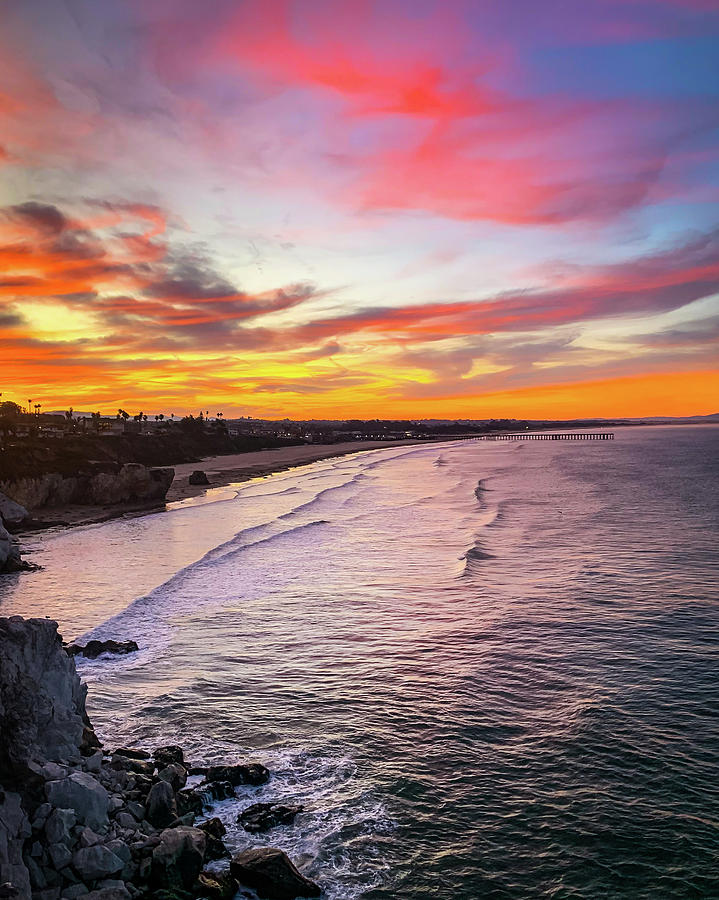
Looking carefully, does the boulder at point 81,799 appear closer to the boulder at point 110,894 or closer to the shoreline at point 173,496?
the boulder at point 110,894

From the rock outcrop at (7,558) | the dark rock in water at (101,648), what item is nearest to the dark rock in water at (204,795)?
the dark rock in water at (101,648)

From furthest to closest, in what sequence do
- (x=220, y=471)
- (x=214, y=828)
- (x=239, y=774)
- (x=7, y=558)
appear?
1. (x=220, y=471)
2. (x=7, y=558)
3. (x=239, y=774)
4. (x=214, y=828)

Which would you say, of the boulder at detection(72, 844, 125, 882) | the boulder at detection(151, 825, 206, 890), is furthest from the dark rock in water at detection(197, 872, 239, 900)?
the boulder at detection(72, 844, 125, 882)

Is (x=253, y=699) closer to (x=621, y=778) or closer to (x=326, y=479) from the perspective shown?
(x=621, y=778)

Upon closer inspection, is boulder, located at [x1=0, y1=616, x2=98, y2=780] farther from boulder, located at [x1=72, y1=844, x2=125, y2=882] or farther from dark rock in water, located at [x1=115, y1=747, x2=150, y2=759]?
boulder, located at [x1=72, y1=844, x2=125, y2=882]

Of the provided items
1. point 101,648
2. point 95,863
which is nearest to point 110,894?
point 95,863

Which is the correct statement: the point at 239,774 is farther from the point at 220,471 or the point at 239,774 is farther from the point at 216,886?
the point at 220,471

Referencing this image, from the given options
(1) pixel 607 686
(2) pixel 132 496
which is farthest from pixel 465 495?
(1) pixel 607 686
